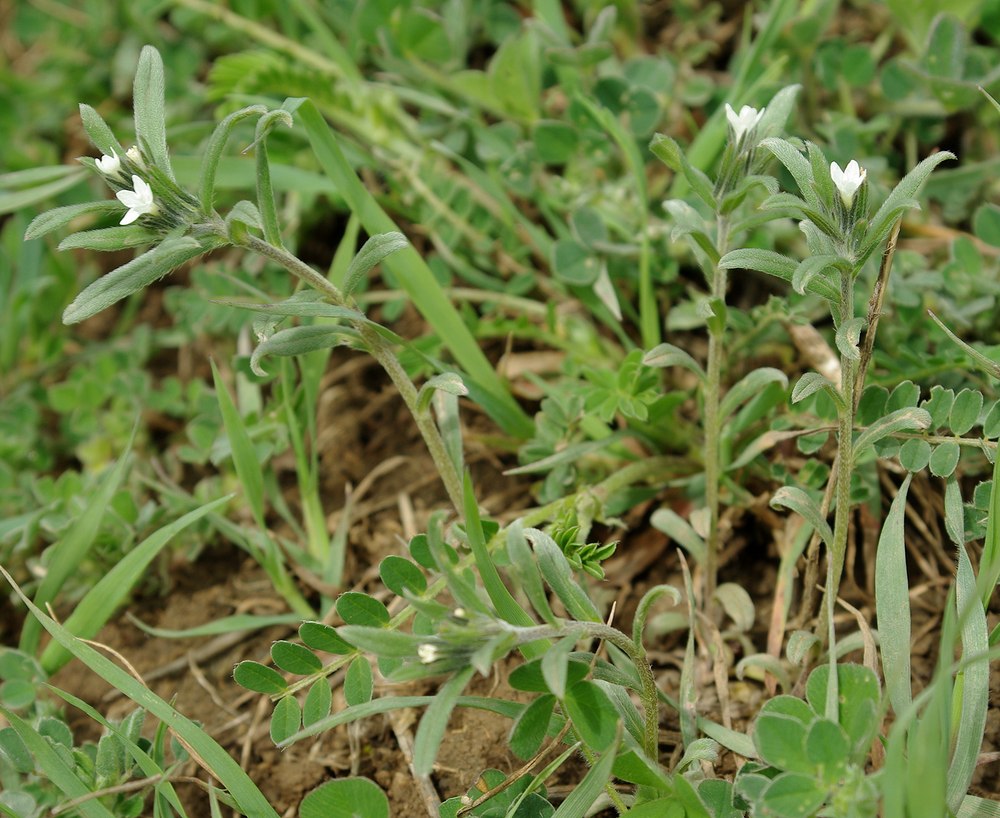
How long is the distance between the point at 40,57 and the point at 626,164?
2776 mm

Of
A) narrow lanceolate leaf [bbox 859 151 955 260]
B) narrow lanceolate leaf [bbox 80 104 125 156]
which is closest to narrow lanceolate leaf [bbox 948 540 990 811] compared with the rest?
narrow lanceolate leaf [bbox 859 151 955 260]

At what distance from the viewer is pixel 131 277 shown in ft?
6.25

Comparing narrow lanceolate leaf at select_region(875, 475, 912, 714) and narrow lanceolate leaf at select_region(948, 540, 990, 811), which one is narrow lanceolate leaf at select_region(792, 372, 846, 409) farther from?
narrow lanceolate leaf at select_region(948, 540, 990, 811)

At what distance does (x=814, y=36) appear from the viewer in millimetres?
3010

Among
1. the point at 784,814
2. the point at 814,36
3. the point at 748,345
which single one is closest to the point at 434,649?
the point at 784,814

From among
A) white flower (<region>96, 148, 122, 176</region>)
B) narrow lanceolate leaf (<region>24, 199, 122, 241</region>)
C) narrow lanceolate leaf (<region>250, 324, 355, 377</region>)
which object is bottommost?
narrow lanceolate leaf (<region>250, 324, 355, 377</region>)

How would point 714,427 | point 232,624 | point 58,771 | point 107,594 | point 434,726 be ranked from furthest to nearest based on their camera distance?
point 232,624 → point 107,594 → point 714,427 → point 58,771 → point 434,726

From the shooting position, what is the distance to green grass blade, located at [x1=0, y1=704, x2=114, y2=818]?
2014 mm

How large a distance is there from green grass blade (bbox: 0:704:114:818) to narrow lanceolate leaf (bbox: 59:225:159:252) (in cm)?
73

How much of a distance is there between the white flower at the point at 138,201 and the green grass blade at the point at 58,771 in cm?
82

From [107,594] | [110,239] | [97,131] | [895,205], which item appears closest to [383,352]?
[110,239]

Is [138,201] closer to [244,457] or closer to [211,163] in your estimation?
[211,163]

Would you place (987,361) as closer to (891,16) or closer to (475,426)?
(475,426)

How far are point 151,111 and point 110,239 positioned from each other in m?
0.32
